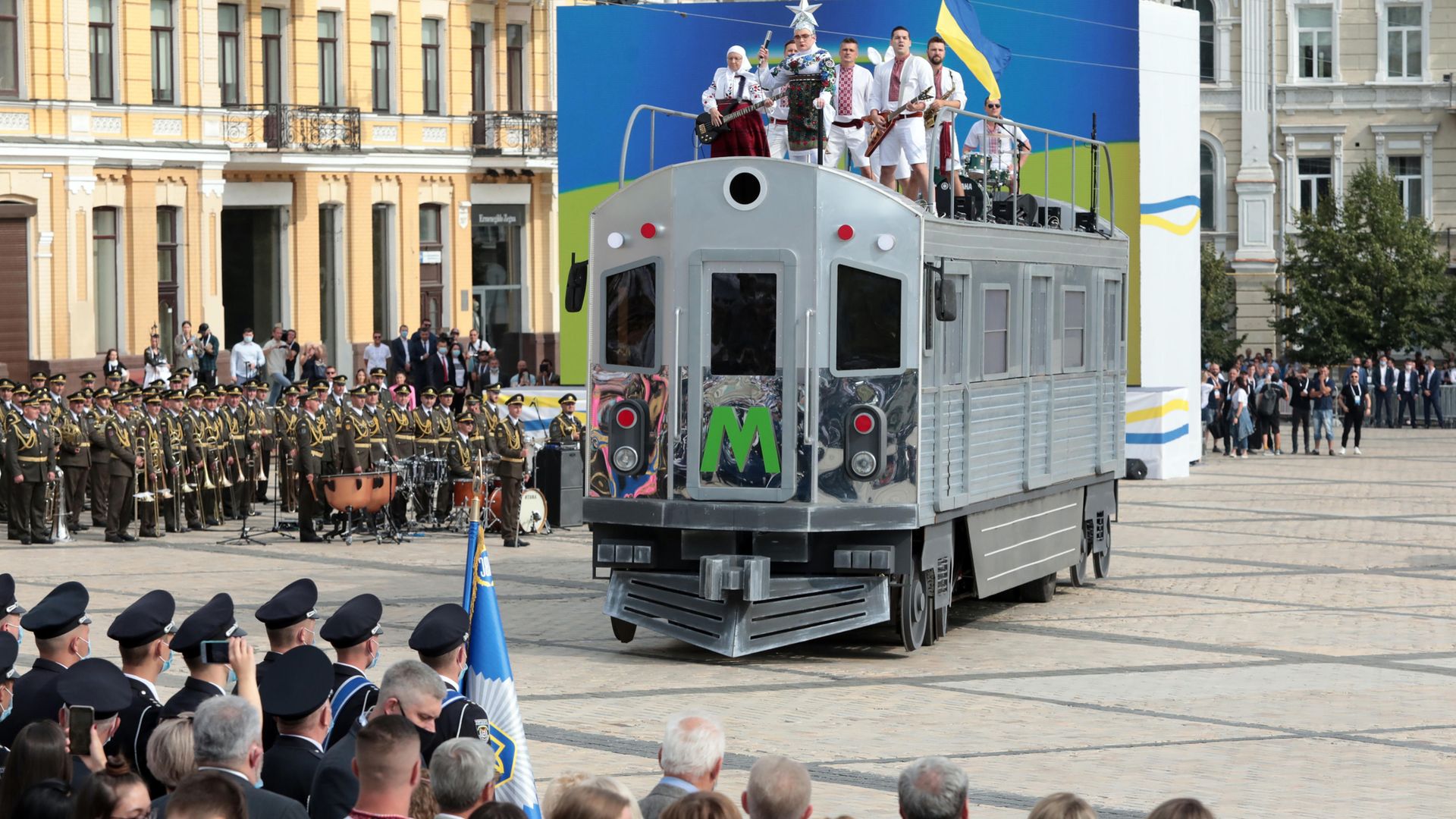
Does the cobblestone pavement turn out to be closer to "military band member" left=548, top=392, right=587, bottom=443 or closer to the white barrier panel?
"military band member" left=548, top=392, right=587, bottom=443

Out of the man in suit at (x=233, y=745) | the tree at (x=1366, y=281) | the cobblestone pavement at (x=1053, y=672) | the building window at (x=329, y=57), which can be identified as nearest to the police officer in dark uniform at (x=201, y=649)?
the man in suit at (x=233, y=745)

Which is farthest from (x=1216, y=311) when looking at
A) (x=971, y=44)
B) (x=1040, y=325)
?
(x=1040, y=325)

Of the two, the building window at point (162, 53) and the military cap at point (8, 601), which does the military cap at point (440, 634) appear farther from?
the building window at point (162, 53)

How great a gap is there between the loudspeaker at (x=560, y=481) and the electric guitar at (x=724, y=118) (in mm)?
10297

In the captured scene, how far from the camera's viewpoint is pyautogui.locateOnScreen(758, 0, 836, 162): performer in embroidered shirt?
1823 cm

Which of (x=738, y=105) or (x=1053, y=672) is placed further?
(x=738, y=105)

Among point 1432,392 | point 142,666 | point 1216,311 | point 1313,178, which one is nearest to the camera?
point 142,666

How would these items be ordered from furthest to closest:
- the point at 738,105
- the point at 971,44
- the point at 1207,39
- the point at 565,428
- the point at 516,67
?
the point at 1207,39
the point at 516,67
the point at 971,44
the point at 565,428
the point at 738,105

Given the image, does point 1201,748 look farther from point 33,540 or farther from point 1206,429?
point 1206,429

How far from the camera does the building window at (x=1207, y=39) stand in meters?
57.7

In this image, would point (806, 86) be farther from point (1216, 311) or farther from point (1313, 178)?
point (1313, 178)

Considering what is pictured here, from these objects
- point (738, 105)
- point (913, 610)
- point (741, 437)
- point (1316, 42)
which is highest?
point (1316, 42)

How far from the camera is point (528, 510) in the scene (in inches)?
1066

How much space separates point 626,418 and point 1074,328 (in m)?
5.27
